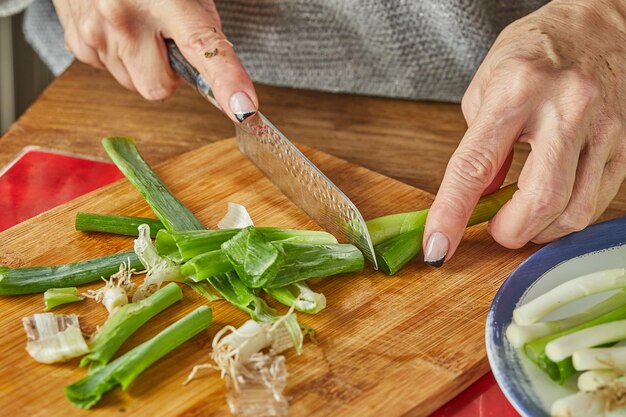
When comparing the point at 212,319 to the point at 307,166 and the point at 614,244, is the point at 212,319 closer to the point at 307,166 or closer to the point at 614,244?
the point at 307,166

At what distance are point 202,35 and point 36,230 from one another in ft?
2.18

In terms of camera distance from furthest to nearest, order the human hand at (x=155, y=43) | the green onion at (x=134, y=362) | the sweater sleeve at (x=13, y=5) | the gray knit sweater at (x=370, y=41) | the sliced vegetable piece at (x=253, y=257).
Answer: the sweater sleeve at (x=13, y=5) → the gray knit sweater at (x=370, y=41) → the human hand at (x=155, y=43) → the sliced vegetable piece at (x=253, y=257) → the green onion at (x=134, y=362)

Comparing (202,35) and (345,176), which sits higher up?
(202,35)

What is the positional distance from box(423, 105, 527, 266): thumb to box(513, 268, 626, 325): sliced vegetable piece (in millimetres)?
238

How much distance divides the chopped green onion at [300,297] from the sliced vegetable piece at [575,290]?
41 cm

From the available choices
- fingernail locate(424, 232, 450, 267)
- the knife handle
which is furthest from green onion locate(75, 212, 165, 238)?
fingernail locate(424, 232, 450, 267)

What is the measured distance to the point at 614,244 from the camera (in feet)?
6.56

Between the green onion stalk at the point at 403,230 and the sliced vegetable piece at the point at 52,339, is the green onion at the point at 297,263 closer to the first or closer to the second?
the green onion stalk at the point at 403,230

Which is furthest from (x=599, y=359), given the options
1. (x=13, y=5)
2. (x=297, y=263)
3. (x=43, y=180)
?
(x=13, y=5)

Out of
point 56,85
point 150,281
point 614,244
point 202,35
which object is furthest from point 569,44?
point 56,85

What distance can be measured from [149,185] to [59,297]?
462 millimetres

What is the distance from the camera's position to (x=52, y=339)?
1.72m

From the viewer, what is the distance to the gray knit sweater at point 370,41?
8.90 ft

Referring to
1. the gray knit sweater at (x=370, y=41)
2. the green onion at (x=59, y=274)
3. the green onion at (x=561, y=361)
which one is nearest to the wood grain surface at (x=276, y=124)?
the gray knit sweater at (x=370, y=41)
